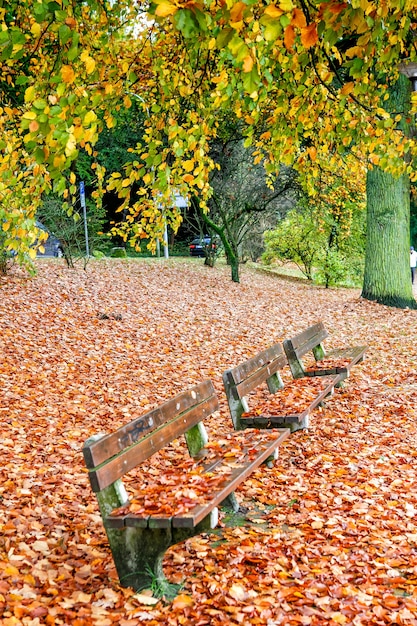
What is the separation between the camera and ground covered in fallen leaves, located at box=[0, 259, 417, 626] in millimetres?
3268

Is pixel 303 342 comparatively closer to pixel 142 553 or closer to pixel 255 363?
pixel 255 363

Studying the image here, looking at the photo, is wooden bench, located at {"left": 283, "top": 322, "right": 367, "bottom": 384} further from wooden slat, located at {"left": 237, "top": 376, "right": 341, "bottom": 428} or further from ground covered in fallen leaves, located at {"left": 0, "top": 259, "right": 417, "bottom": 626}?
wooden slat, located at {"left": 237, "top": 376, "right": 341, "bottom": 428}

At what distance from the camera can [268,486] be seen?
4922 millimetres

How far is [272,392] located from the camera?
644 cm

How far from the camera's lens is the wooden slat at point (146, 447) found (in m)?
3.22

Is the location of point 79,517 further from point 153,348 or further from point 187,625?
point 153,348

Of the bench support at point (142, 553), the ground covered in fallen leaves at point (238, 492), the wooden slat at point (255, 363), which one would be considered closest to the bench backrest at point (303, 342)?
the wooden slat at point (255, 363)

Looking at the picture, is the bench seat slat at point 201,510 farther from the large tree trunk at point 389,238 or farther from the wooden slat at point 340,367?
the large tree trunk at point 389,238

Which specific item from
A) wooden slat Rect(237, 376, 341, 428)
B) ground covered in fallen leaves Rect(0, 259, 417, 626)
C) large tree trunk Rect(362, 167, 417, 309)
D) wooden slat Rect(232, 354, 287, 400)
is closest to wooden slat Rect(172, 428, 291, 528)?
wooden slat Rect(237, 376, 341, 428)

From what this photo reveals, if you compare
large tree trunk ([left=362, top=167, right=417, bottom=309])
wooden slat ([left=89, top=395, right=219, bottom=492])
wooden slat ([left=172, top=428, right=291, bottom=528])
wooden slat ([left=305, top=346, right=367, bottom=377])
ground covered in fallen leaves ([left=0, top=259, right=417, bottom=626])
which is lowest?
ground covered in fallen leaves ([left=0, top=259, right=417, bottom=626])

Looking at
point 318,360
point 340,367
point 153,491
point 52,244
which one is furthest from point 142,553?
point 52,244

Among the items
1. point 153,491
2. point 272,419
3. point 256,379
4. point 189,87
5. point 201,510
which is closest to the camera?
point 201,510

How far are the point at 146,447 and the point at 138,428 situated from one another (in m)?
0.11

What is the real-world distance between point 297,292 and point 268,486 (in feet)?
47.0
